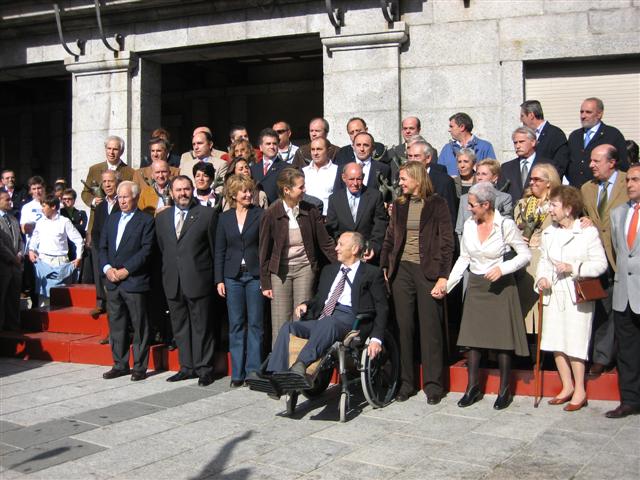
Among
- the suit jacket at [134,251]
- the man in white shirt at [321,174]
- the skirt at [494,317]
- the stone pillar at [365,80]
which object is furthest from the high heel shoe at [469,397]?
the stone pillar at [365,80]

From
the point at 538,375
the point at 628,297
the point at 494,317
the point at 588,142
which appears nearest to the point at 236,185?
the point at 494,317

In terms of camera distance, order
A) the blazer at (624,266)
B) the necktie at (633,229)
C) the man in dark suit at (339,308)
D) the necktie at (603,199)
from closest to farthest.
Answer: the blazer at (624,266), the necktie at (633,229), the man in dark suit at (339,308), the necktie at (603,199)

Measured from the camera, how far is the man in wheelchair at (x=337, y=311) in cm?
621

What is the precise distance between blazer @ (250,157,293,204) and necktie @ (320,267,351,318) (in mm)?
1827

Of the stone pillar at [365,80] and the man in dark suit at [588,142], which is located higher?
the stone pillar at [365,80]

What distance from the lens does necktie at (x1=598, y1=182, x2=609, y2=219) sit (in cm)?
686

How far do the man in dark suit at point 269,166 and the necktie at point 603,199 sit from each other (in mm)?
3188

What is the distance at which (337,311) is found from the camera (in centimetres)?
663

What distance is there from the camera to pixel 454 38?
1023 centimetres

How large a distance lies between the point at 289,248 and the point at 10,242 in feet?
14.3

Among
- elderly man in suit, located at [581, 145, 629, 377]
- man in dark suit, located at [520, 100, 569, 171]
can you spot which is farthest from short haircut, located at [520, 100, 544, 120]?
elderly man in suit, located at [581, 145, 629, 377]

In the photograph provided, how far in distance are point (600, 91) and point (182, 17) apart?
20.0 feet

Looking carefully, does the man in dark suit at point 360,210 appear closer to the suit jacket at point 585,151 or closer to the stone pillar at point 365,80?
the suit jacket at point 585,151

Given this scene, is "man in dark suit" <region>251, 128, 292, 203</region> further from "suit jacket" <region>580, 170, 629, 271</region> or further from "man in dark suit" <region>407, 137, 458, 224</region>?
"suit jacket" <region>580, 170, 629, 271</region>
